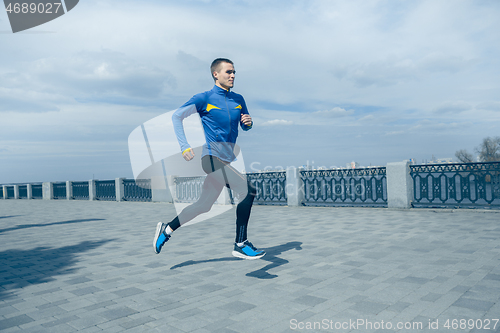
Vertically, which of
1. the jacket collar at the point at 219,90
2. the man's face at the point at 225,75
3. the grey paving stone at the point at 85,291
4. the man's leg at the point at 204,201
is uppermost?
the man's face at the point at 225,75

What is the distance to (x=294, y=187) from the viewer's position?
41.8ft

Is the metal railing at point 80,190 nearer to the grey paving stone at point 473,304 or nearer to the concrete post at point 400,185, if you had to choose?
the concrete post at point 400,185

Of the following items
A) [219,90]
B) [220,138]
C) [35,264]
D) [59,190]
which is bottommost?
[35,264]

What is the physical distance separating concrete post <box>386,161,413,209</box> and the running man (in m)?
7.26

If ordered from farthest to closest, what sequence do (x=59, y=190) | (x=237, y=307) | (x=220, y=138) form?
(x=59, y=190) → (x=220, y=138) → (x=237, y=307)

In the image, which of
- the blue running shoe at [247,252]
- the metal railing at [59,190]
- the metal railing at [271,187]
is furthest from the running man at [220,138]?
the metal railing at [59,190]

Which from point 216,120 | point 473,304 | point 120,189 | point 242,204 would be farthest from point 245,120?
point 120,189

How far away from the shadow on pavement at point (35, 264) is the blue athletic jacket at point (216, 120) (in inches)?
95.5

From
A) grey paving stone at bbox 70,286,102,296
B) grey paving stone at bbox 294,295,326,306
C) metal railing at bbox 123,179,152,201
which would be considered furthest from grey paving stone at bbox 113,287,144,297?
metal railing at bbox 123,179,152,201

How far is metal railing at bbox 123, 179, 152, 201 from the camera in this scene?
704 inches

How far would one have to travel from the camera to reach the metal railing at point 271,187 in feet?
43.5

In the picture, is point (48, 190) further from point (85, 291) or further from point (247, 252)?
point (247, 252)

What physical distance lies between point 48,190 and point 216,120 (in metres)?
24.7

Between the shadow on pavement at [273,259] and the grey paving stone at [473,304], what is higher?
the grey paving stone at [473,304]
